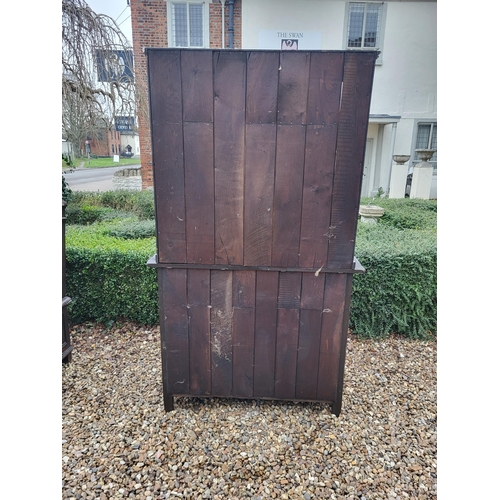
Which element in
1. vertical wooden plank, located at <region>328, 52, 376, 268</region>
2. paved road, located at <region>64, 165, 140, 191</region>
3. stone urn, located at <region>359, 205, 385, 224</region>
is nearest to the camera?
vertical wooden plank, located at <region>328, 52, 376, 268</region>

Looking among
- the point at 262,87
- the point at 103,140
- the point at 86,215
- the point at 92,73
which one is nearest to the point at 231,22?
the point at 103,140

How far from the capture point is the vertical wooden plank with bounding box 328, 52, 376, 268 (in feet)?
5.28

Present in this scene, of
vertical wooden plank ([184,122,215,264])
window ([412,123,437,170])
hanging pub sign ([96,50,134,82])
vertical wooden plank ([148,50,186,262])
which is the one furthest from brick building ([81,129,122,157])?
window ([412,123,437,170])

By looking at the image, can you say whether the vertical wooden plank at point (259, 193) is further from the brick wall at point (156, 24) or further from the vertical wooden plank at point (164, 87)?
the brick wall at point (156, 24)

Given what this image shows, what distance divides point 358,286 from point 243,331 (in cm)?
140

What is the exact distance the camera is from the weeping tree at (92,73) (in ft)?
12.4

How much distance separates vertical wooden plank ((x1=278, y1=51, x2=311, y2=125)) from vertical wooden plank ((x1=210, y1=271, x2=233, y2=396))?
0.90 m

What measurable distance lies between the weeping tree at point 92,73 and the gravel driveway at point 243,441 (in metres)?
3.24

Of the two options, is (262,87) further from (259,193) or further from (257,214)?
(257,214)

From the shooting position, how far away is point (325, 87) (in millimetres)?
1636

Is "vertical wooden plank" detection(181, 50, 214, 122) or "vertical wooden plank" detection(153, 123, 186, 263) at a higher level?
"vertical wooden plank" detection(181, 50, 214, 122)

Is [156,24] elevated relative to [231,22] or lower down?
lower down

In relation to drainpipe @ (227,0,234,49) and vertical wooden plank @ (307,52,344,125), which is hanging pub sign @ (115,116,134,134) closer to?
vertical wooden plank @ (307,52,344,125)

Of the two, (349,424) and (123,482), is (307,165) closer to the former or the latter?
(349,424)
